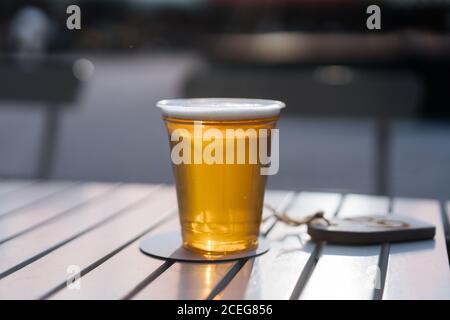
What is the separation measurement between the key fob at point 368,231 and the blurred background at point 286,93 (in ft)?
5.56

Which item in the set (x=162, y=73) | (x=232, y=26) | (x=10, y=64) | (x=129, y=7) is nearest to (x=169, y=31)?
(x=129, y=7)

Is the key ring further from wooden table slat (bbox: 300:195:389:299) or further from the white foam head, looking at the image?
the white foam head

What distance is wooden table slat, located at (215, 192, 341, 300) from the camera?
802 mm

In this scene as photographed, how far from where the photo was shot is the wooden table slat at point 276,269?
2.63 feet

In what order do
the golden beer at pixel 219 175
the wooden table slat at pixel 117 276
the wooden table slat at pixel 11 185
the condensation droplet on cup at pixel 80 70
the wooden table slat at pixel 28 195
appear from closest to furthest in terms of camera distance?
the wooden table slat at pixel 117 276, the golden beer at pixel 219 175, the wooden table slat at pixel 28 195, the wooden table slat at pixel 11 185, the condensation droplet on cup at pixel 80 70

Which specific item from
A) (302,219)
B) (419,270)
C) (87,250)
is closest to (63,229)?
(87,250)

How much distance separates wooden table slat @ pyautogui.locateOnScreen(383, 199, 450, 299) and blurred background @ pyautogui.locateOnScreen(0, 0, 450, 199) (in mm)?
1782

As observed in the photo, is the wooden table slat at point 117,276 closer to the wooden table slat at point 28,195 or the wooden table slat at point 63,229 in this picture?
the wooden table slat at point 63,229

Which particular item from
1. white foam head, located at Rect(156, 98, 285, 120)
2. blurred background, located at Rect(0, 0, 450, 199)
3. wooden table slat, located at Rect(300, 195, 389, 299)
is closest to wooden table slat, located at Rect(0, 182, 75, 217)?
white foam head, located at Rect(156, 98, 285, 120)

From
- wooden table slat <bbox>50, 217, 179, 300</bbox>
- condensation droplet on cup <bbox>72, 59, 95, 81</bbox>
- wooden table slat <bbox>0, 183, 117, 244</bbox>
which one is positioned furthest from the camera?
condensation droplet on cup <bbox>72, 59, 95, 81</bbox>

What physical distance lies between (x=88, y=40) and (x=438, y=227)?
1290 centimetres

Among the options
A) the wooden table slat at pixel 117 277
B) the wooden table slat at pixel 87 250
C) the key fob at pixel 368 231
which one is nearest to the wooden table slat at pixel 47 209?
the wooden table slat at pixel 87 250

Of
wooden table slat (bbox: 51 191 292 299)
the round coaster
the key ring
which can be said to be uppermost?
the key ring

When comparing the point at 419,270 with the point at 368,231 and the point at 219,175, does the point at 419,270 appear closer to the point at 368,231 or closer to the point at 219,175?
the point at 368,231
